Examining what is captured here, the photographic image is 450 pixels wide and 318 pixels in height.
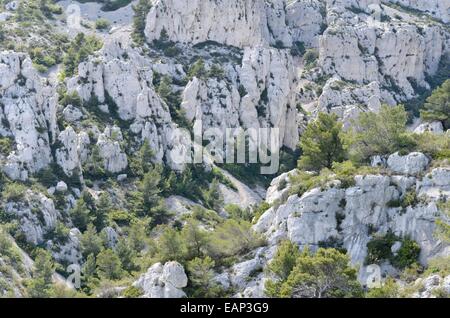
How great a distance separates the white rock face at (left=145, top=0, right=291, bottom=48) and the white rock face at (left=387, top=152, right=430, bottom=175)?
7663cm

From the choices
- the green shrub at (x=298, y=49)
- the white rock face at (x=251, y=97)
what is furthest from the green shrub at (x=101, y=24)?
the green shrub at (x=298, y=49)

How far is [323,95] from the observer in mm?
144125

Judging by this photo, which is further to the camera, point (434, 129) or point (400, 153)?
point (434, 129)

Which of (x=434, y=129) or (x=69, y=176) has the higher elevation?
(x=434, y=129)

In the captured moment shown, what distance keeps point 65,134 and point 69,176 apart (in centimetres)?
586

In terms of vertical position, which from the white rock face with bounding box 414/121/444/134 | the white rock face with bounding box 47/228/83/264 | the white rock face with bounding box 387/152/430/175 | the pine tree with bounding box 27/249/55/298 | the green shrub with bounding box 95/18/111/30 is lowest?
the white rock face with bounding box 47/228/83/264

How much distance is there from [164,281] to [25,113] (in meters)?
47.5

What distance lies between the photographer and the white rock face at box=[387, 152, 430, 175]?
221ft

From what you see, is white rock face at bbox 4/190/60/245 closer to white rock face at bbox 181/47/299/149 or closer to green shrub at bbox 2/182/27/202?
green shrub at bbox 2/182/27/202

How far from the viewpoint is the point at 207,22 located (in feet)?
467

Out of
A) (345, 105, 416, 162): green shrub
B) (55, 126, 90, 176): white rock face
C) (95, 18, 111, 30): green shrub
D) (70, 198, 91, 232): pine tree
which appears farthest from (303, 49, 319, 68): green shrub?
(345, 105, 416, 162): green shrub
